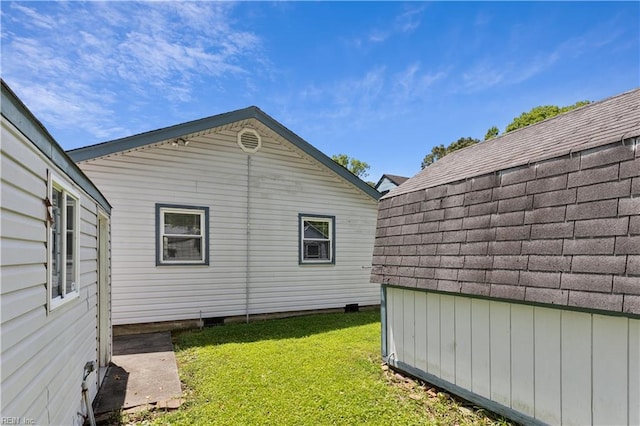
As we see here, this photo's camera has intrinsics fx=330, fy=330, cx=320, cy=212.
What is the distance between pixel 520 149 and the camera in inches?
169

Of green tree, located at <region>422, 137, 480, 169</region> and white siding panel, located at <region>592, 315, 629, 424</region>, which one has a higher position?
green tree, located at <region>422, 137, 480, 169</region>

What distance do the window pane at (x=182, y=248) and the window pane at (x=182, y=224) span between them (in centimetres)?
16

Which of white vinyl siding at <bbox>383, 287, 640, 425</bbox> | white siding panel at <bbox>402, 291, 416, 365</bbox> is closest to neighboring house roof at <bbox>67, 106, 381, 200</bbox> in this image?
white siding panel at <bbox>402, 291, 416, 365</bbox>

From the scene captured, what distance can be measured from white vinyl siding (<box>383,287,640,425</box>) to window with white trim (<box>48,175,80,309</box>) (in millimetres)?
3825

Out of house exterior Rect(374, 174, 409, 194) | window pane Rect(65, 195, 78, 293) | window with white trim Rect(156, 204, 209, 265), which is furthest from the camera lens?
house exterior Rect(374, 174, 409, 194)

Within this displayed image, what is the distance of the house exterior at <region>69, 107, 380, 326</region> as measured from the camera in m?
6.98

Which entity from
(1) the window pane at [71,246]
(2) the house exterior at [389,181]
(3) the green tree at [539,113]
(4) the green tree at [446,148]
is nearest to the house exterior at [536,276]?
(1) the window pane at [71,246]

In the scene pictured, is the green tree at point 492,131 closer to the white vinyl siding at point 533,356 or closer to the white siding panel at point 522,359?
the white vinyl siding at point 533,356

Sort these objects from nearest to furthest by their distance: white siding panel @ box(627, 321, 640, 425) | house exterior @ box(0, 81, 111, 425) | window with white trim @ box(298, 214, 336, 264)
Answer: house exterior @ box(0, 81, 111, 425) → white siding panel @ box(627, 321, 640, 425) → window with white trim @ box(298, 214, 336, 264)

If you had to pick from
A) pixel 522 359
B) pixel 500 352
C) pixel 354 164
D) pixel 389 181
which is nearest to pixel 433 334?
pixel 500 352

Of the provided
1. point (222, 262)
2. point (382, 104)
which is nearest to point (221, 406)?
point (222, 262)

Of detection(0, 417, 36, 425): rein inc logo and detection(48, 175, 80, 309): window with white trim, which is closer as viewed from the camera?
detection(0, 417, 36, 425): rein inc logo

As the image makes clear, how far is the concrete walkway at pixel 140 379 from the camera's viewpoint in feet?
12.3

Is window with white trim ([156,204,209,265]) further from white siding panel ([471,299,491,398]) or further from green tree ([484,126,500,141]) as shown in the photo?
green tree ([484,126,500,141])
